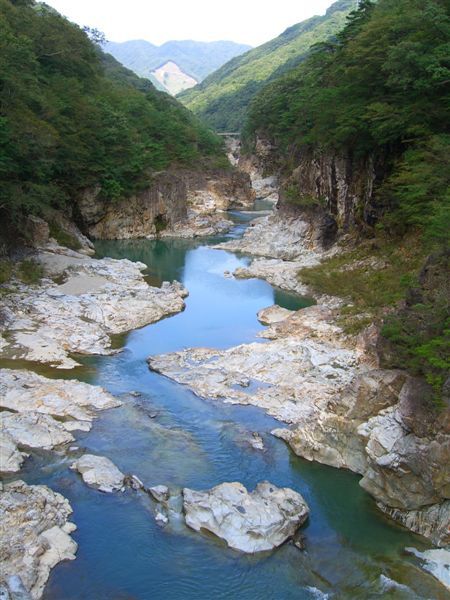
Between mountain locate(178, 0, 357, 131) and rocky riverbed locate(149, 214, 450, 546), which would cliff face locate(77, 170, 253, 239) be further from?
mountain locate(178, 0, 357, 131)

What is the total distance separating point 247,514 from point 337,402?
4.10 m

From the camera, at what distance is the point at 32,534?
8.92m

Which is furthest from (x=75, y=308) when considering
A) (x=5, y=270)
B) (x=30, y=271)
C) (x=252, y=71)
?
(x=252, y=71)

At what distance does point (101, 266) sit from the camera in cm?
2664

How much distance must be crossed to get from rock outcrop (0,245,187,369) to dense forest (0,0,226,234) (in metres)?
3.43

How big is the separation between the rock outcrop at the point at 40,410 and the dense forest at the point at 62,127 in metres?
10.2

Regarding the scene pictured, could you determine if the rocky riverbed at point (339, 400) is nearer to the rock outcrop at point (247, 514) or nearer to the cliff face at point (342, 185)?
the rock outcrop at point (247, 514)

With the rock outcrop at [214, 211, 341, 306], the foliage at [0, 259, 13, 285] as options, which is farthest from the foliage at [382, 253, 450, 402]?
the foliage at [0, 259, 13, 285]

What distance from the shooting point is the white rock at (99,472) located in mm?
10508

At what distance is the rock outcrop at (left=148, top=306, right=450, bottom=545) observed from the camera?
9.99 meters

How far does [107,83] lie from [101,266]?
26.1 m

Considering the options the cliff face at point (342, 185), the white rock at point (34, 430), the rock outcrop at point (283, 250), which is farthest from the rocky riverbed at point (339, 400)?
the cliff face at point (342, 185)

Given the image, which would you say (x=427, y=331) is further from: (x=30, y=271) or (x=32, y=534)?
(x=30, y=271)

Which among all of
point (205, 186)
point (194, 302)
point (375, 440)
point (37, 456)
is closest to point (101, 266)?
point (194, 302)
